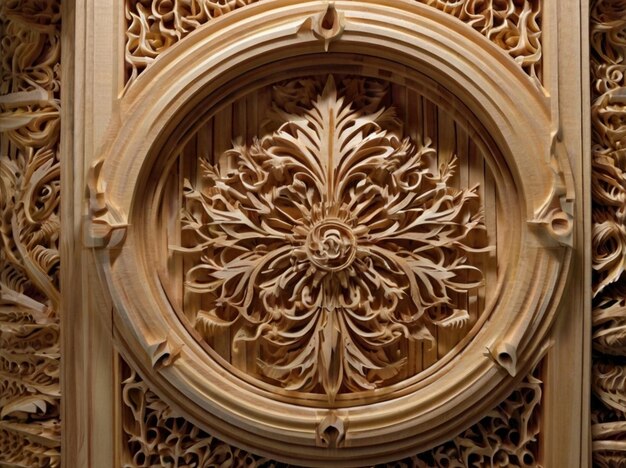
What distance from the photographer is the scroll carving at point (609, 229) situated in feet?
3.67

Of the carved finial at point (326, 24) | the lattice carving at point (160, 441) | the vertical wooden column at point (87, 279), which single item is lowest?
the lattice carving at point (160, 441)

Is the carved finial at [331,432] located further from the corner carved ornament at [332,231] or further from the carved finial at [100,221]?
the carved finial at [100,221]

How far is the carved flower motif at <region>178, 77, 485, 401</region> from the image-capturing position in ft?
3.69

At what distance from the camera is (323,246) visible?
1114 millimetres

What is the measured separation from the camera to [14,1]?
1.19 metres

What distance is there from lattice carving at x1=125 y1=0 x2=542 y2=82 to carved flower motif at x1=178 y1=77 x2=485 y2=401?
8.4 inches

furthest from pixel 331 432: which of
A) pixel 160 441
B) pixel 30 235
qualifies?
pixel 30 235

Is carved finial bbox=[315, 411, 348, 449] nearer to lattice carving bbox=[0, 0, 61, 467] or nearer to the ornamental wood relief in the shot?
the ornamental wood relief

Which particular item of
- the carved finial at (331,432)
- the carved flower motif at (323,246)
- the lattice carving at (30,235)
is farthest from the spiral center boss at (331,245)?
the lattice carving at (30,235)

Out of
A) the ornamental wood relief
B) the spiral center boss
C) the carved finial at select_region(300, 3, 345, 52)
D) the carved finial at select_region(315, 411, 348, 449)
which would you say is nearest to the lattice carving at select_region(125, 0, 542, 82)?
the ornamental wood relief

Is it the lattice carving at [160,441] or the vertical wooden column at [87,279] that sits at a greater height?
the vertical wooden column at [87,279]

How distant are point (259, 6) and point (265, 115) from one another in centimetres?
19

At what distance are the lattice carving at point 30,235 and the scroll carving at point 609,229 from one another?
38.2 inches

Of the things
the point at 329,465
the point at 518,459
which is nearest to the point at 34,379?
the point at 329,465
